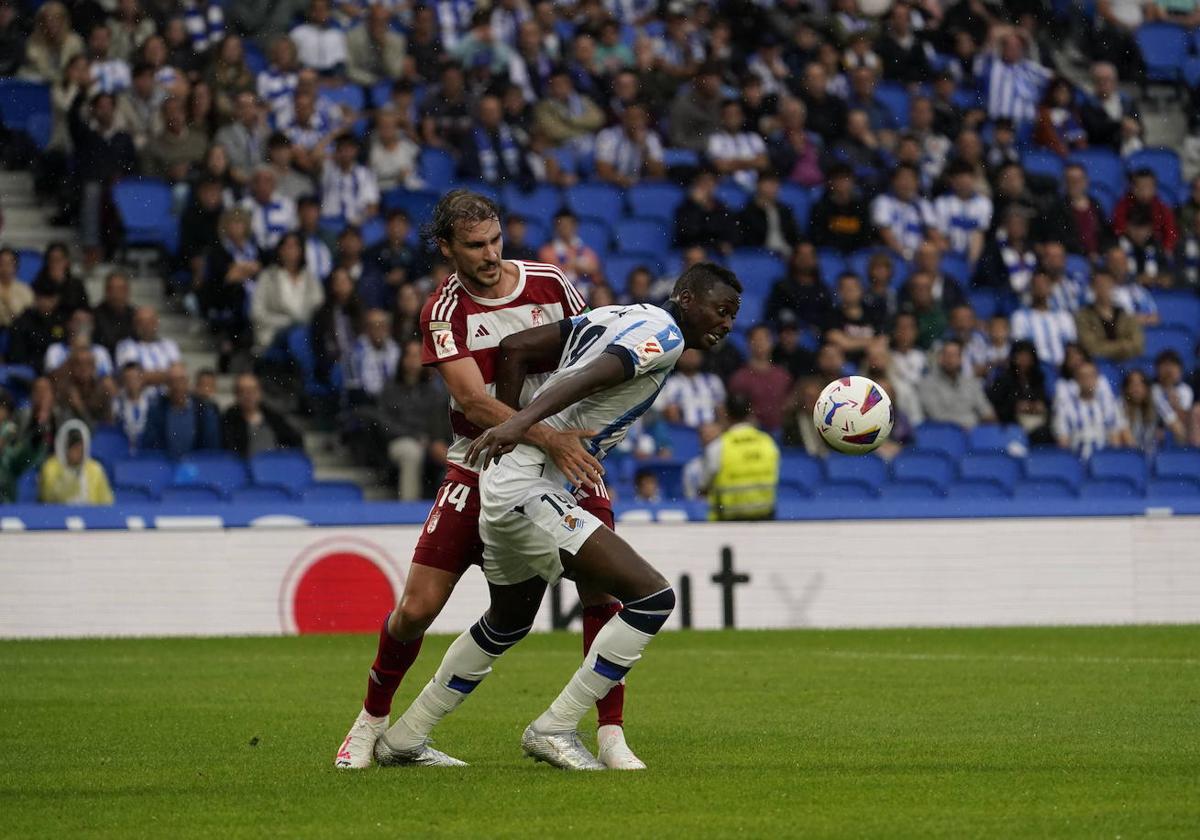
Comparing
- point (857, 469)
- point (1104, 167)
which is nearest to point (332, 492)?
point (857, 469)

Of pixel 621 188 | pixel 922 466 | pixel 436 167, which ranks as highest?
pixel 436 167

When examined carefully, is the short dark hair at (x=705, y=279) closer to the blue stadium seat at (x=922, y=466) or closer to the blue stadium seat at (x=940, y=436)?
the blue stadium seat at (x=922, y=466)

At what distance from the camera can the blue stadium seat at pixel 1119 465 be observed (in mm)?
19406

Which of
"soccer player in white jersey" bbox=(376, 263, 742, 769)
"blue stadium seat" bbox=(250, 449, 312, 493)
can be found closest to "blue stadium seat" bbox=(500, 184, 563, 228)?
"blue stadium seat" bbox=(250, 449, 312, 493)

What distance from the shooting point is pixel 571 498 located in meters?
7.39

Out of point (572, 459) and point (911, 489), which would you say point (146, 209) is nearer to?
point (911, 489)

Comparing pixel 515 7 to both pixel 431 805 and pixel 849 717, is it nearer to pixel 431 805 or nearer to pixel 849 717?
pixel 849 717

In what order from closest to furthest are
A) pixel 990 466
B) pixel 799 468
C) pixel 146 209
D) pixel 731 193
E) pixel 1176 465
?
pixel 799 468 < pixel 990 466 < pixel 146 209 < pixel 1176 465 < pixel 731 193

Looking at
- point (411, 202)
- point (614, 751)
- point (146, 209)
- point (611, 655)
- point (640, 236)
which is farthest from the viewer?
point (640, 236)

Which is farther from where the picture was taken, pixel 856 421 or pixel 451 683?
pixel 856 421

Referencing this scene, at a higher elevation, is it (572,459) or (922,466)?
(572,459)

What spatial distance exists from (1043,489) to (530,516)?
12.6 m

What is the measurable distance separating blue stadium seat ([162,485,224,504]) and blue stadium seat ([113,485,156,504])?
0.17m

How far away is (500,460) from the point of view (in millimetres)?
7371
